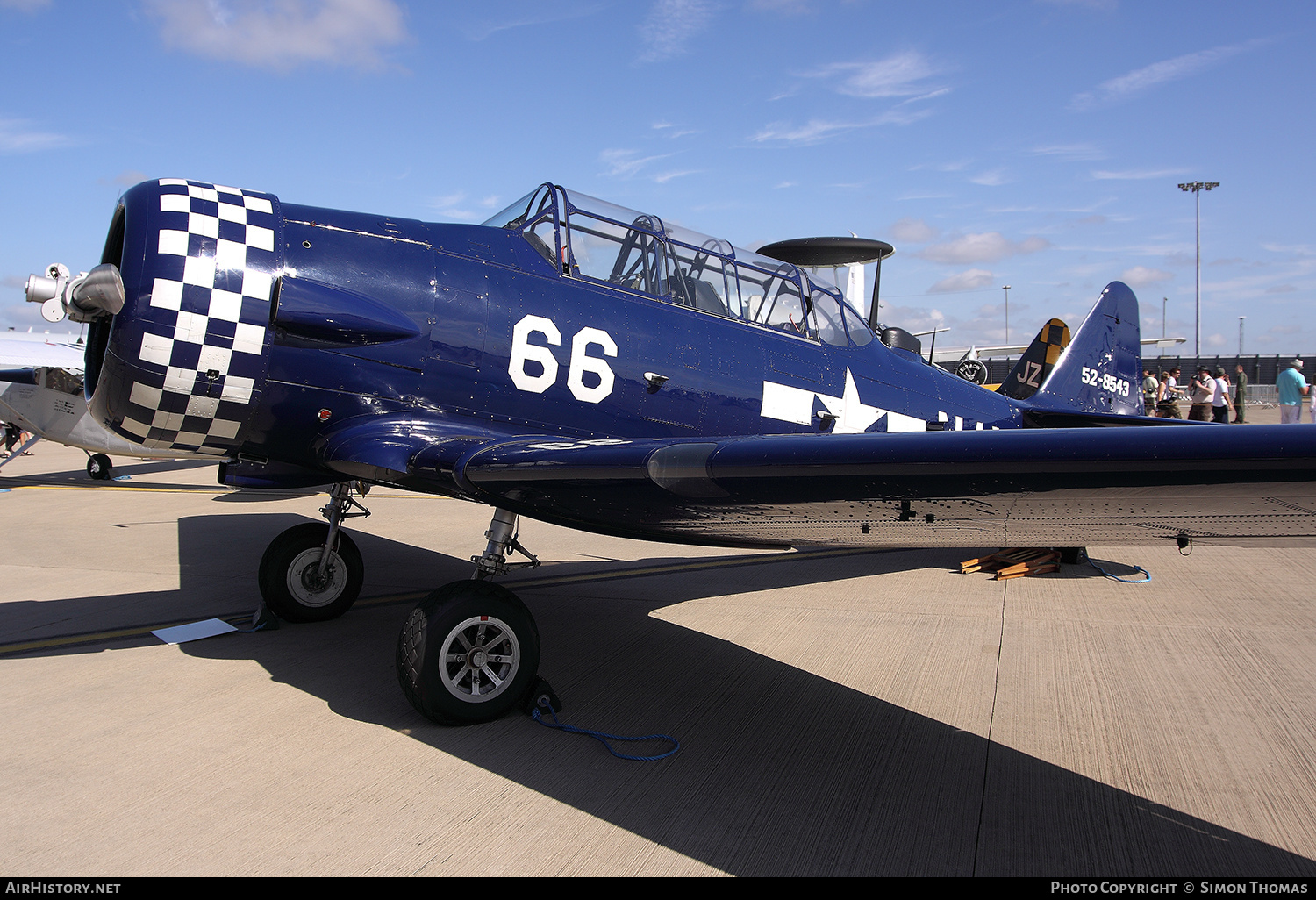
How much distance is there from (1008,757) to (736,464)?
168 centimetres

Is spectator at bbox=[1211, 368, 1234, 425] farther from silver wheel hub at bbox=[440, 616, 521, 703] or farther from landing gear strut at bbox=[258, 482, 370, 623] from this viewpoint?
silver wheel hub at bbox=[440, 616, 521, 703]

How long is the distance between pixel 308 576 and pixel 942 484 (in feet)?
13.6

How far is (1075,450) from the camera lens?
210cm

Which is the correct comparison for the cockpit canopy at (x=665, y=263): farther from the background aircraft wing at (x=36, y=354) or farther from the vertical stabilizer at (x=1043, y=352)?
the background aircraft wing at (x=36, y=354)

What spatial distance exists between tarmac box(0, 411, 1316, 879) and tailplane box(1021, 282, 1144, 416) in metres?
2.50

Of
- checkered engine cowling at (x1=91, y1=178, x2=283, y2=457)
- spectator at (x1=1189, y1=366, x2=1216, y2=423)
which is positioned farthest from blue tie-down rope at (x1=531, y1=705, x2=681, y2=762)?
spectator at (x1=1189, y1=366, x2=1216, y2=423)

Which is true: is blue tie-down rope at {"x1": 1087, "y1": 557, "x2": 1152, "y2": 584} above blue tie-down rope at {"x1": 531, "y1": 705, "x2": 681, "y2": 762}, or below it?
above

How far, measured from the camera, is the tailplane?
817 centimetres

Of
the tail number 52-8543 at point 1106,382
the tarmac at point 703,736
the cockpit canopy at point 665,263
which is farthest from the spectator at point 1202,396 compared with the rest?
the cockpit canopy at point 665,263

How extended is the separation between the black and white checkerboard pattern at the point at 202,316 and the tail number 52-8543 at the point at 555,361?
119 cm

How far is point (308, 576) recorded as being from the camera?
507 cm

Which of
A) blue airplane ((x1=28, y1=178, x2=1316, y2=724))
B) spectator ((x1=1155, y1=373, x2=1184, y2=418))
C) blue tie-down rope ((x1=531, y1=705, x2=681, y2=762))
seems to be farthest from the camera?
spectator ((x1=1155, y1=373, x2=1184, y2=418))
